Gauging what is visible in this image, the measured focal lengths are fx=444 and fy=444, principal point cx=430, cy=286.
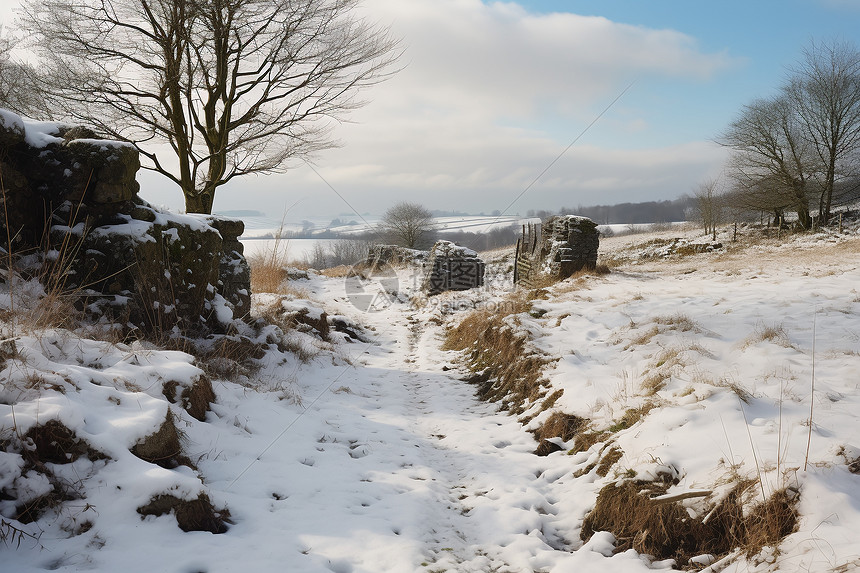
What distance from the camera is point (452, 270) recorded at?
18.7 metres

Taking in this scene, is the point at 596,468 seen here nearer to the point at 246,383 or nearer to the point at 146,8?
the point at 246,383

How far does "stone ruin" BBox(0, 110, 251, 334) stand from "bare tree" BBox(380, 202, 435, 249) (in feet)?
133

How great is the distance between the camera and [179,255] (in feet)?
20.3

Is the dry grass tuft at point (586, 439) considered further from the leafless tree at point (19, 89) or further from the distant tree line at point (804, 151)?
the distant tree line at point (804, 151)

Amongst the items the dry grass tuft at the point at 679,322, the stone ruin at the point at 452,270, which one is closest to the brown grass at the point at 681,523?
the dry grass tuft at the point at 679,322

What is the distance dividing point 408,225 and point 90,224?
4238 centimetres

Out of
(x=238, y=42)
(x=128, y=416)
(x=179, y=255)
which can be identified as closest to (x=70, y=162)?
(x=179, y=255)

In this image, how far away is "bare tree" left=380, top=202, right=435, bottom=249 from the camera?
156ft

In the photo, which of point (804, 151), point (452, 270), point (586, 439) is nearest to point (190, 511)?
point (586, 439)

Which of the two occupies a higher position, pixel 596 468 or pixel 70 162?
pixel 70 162

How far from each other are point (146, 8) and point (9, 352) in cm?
942

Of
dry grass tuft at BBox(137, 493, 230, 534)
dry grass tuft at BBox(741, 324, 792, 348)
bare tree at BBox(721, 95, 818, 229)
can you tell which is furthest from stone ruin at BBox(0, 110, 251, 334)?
bare tree at BBox(721, 95, 818, 229)

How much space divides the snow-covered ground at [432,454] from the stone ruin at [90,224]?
85 centimetres

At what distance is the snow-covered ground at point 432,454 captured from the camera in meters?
2.49
